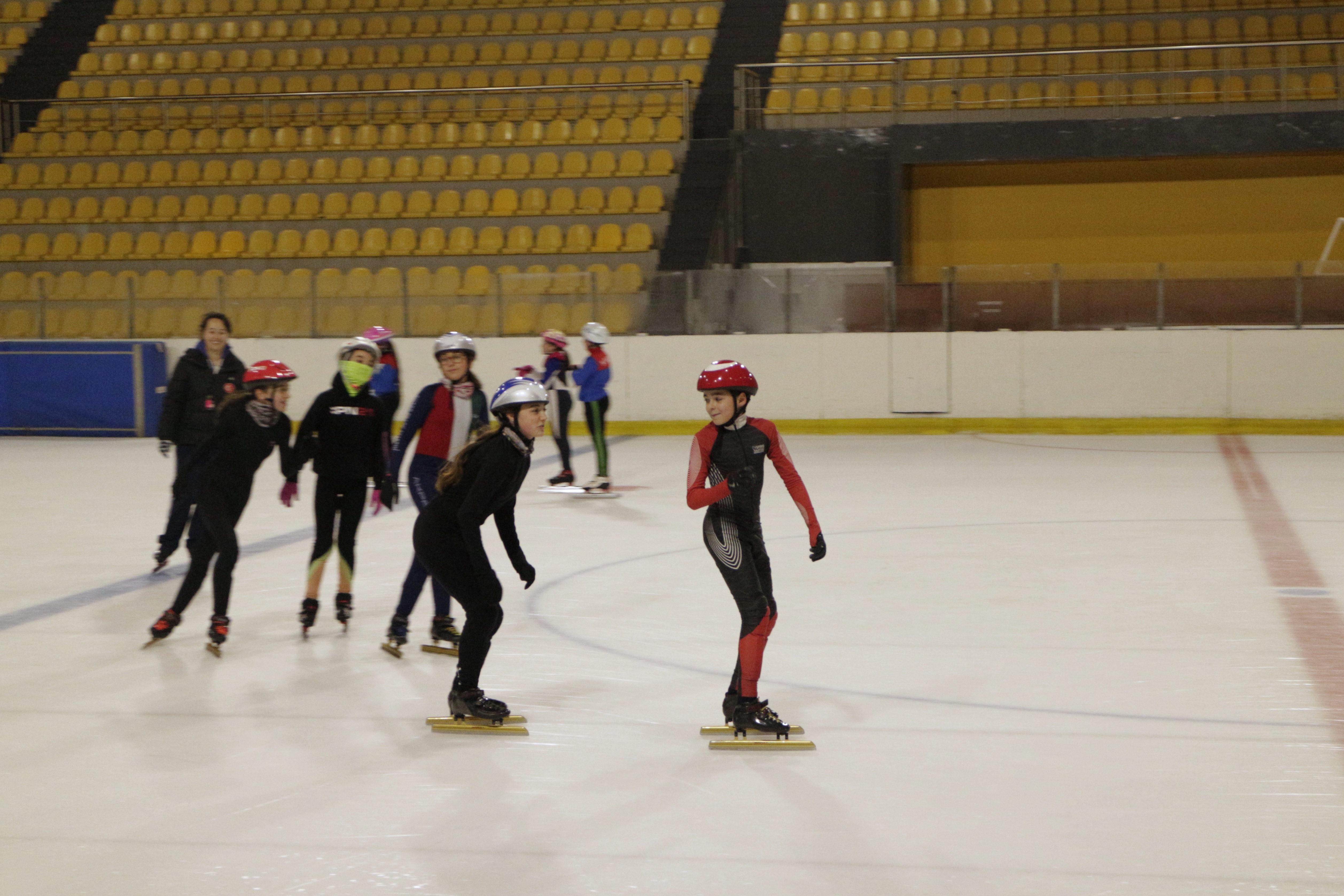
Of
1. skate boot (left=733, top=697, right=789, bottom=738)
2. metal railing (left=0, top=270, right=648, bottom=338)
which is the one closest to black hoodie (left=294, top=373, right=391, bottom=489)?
skate boot (left=733, top=697, right=789, bottom=738)

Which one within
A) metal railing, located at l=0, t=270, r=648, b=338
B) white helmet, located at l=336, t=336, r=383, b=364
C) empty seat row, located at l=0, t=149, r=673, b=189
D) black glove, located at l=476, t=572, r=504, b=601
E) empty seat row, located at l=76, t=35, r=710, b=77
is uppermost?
empty seat row, located at l=76, t=35, r=710, b=77

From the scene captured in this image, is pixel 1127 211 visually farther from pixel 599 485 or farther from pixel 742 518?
pixel 742 518

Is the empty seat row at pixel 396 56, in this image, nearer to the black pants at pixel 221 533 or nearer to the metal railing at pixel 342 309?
the metal railing at pixel 342 309

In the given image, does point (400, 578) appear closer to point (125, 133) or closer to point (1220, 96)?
point (1220, 96)

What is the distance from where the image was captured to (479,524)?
16.9 ft

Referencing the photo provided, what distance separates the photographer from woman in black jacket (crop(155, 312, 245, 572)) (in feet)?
28.3

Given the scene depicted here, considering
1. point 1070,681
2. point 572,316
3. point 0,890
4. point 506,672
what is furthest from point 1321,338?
point 0,890

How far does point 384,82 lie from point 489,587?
21.4 metres

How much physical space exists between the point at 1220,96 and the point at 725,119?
25.5 feet

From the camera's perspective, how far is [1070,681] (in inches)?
235

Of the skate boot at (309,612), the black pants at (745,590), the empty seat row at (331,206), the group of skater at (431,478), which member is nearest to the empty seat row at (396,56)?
the empty seat row at (331,206)

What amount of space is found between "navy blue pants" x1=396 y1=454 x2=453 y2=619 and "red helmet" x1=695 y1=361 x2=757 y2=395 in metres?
2.02

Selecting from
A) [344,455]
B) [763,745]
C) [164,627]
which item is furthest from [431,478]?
[763,745]

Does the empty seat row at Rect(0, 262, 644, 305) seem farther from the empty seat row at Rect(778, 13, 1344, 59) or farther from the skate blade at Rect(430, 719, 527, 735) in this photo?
the skate blade at Rect(430, 719, 527, 735)
